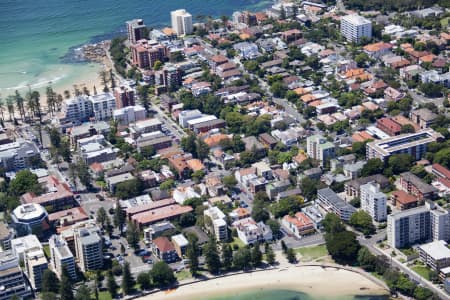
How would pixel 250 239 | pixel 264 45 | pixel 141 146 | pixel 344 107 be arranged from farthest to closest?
pixel 264 45 → pixel 344 107 → pixel 141 146 → pixel 250 239

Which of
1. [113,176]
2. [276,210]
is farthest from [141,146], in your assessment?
[276,210]

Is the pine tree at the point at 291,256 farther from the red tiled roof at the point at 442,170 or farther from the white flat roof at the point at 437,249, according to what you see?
the red tiled roof at the point at 442,170

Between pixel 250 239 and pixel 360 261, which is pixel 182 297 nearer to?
pixel 250 239

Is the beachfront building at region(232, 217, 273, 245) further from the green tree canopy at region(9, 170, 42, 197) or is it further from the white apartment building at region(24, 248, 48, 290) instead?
the green tree canopy at region(9, 170, 42, 197)

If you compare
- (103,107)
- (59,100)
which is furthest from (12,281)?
(59,100)

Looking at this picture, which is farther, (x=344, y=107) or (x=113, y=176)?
(x=344, y=107)

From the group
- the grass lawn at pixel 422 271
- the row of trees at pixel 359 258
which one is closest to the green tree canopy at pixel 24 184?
the row of trees at pixel 359 258

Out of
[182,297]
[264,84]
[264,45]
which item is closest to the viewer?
[182,297]
